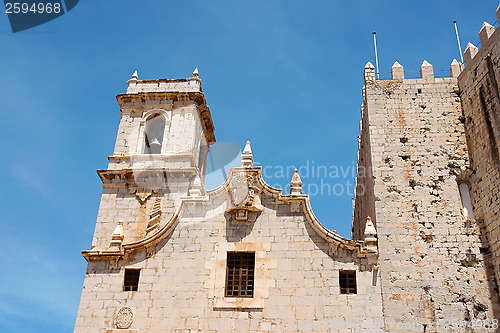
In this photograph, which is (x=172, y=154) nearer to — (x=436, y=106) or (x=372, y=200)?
(x=372, y=200)

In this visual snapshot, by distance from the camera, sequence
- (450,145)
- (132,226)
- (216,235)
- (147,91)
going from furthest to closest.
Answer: (147,91)
(132,226)
(450,145)
(216,235)

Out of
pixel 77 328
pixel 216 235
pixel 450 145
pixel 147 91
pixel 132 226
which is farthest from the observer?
pixel 147 91

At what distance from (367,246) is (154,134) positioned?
13.6 m

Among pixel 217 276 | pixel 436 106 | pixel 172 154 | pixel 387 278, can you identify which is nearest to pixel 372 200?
pixel 387 278

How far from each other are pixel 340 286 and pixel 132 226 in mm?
10509

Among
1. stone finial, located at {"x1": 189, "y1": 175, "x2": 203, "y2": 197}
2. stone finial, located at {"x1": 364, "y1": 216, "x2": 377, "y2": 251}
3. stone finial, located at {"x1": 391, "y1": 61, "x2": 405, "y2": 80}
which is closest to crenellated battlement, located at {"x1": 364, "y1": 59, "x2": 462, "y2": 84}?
stone finial, located at {"x1": 391, "y1": 61, "x2": 405, "y2": 80}

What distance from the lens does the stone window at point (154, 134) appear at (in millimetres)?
28172

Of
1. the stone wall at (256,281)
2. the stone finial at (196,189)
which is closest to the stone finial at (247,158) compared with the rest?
the stone wall at (256,281)

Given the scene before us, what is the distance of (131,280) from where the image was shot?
20.9 meters

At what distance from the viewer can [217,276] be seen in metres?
20.5

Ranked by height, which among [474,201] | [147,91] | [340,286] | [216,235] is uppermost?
[147,91]

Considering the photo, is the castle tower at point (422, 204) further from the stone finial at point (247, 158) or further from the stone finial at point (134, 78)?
the stone finial at point (134, 78)

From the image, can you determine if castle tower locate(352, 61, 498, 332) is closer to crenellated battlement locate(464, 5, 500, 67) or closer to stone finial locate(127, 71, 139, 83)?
crenellated battlement locate(464, 5, 500, 67)

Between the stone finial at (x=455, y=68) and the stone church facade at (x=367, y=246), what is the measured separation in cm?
7
